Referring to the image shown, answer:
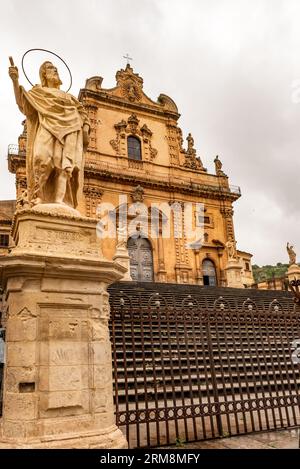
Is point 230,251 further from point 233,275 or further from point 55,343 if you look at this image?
point 55,343

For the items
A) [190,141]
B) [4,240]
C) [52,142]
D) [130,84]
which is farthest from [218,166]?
[52,142]

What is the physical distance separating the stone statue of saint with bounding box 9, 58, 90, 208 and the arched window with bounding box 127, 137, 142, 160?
775 inches

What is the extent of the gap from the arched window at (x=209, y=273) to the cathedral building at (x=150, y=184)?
A: 2.6 inches

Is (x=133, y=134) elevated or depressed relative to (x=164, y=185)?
elevated

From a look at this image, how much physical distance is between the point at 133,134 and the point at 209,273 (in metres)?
10.9

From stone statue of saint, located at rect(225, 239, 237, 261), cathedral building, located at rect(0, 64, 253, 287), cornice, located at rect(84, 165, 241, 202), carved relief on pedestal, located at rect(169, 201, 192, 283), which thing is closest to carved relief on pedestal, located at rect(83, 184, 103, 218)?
cathedral building, located at rect(0, 64, 253, 287)

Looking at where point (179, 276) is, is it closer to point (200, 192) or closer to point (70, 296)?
point (200, 192)

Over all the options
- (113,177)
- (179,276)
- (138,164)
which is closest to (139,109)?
(138,164)

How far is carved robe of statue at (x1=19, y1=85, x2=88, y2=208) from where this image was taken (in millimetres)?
4359

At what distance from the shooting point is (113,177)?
73.0ft

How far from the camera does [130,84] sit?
26469 millimetres

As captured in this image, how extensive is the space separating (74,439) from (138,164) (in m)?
21.7

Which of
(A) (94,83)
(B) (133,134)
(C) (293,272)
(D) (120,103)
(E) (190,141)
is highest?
(A) (94,83)

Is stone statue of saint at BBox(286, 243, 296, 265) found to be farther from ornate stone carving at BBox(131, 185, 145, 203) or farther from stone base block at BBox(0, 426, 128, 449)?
stone base block at BBox(0, 426, 128, 449)
